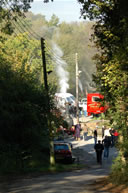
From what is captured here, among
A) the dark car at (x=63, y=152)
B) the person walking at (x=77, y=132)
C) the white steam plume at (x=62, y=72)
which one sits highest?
the white steam plume at (x=62, y=72)

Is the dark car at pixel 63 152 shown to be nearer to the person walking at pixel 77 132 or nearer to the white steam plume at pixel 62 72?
the person walking at pixel 77 132

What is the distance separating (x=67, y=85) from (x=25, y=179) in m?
91.8

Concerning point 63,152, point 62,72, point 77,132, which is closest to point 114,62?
point 63,152

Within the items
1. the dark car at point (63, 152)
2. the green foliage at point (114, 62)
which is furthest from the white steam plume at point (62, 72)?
the green foliage at point (114, 62)

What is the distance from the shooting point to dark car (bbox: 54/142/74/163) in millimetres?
32281

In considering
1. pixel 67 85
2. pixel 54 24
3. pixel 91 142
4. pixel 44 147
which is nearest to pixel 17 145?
pixel 44 147

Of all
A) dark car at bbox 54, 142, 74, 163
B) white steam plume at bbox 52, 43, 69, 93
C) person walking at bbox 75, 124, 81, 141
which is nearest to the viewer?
dark car at bbox 54, 142, 74, 163

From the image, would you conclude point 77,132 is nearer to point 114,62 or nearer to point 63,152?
point 63,152

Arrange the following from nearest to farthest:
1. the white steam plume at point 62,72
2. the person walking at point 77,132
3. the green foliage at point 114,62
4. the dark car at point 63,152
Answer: the green foliage at point 114,62 < the dark car at point 63,152 < the person walking at point 77,132 < the white steam plume at point 62,72

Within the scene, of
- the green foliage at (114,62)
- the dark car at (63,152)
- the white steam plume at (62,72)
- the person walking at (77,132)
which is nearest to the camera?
the green foliage at (114,62)

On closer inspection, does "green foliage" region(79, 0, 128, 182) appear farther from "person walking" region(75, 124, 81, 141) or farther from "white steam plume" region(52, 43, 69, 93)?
"white steam plume" region(52, 43, 69, 93)

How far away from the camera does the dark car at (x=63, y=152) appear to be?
32281mm

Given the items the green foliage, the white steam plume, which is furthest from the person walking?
the white steam plume

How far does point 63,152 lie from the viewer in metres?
32.7
